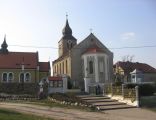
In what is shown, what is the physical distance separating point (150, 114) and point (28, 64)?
121 feet

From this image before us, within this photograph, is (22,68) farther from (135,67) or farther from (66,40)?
(135,67)

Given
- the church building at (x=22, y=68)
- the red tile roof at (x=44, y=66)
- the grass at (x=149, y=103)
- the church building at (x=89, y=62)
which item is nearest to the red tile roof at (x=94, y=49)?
the church building at (x=89, y=62)

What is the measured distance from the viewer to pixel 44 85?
1556 inches

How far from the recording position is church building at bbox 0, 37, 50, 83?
185ft

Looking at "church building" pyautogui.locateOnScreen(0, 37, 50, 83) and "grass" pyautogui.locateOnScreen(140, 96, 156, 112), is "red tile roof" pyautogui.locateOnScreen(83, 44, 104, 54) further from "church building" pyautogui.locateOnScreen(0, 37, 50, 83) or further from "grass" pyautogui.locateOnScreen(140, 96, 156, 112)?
"grass" pyautogui.locateOnScreen(140, 96, 156, 112)

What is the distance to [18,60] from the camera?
5812 cm

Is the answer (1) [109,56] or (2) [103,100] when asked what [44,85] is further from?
(1) [109,56]

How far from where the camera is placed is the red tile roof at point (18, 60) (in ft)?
186

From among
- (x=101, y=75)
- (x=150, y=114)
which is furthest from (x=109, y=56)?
(x=150, y=114)

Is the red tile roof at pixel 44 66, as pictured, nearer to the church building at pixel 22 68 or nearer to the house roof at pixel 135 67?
the church building at pixel 22 68

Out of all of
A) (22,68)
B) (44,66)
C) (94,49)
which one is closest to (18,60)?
(22,68)

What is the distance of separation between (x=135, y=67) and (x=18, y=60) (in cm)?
2860

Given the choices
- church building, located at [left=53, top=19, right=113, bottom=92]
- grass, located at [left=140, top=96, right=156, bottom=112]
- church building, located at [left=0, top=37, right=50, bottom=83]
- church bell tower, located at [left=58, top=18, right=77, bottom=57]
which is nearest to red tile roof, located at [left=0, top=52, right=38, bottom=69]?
church building, located at [left=0, top=37, right=50, bottom=83]

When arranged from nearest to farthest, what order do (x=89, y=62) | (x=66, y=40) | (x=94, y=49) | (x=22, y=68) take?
(x=89, y=62) → (x=94, y=49) → (x=22, y=68) → (x=66, y=40)
